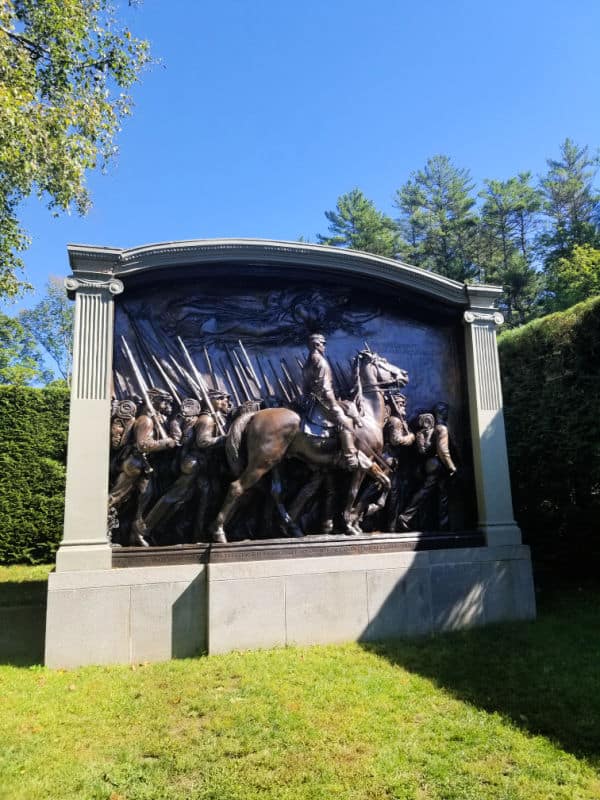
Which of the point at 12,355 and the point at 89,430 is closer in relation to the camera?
the point at 89,430

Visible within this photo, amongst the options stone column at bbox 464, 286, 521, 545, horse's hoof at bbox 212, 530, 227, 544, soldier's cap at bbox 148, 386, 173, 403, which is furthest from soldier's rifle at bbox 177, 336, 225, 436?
stone column at bbox 464, 286, 521, 545

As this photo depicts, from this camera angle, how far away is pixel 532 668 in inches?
254

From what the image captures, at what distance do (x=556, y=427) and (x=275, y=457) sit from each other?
20.7ft

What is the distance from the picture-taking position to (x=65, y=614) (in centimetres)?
697

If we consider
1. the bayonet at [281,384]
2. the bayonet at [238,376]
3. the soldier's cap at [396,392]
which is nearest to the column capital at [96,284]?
the bayonet at [238,376]

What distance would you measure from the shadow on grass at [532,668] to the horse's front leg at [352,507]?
5.26 ft

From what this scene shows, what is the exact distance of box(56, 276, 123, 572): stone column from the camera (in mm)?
7312

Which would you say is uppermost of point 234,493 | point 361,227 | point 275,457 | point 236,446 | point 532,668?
point 361,227

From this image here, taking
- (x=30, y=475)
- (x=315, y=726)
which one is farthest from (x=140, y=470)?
(x=30, y=475)

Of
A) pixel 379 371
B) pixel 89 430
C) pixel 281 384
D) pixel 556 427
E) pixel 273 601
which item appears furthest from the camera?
pixel 556 427

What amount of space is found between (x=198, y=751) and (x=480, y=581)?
5303mm

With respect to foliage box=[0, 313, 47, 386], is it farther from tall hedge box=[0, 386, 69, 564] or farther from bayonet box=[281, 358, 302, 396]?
bayonet box=[281, 358, 302, 396]

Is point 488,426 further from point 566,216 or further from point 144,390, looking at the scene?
point 566,216

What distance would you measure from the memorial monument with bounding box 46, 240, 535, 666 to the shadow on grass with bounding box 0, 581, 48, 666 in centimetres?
73
